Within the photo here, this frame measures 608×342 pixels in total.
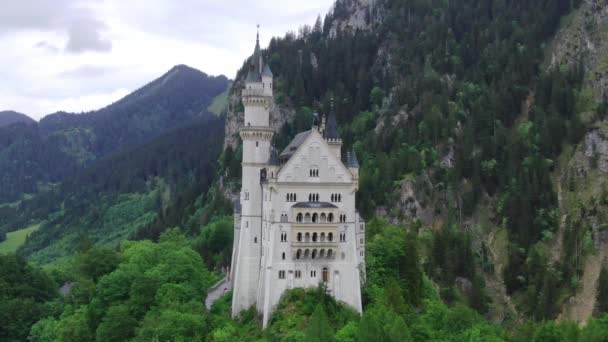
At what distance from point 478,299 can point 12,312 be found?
71.9 m

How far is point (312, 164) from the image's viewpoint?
87.3 metres

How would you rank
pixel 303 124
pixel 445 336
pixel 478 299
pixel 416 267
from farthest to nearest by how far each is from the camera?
pixel 303 124 → pixel 478 299 → pixel 416 267 → pixel 445 336

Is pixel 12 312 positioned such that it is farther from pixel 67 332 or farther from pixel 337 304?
pixel 337 304

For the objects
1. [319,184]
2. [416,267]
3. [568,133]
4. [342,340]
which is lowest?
[342,340]

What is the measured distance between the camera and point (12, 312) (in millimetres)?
99938

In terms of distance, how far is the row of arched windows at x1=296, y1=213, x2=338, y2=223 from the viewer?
86.5 m

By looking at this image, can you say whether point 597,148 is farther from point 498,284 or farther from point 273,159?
point 273,159

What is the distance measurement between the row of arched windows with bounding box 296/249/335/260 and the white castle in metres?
0.11

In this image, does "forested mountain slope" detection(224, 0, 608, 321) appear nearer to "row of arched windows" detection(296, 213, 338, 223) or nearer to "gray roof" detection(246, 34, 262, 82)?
"row of arched windows" detection(296, 213, 338, 223)

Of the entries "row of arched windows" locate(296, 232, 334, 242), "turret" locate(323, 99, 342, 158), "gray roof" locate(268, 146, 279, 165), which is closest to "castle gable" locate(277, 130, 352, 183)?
"gray roof" locate(268, 146, 279, 165)

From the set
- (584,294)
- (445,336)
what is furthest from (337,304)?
(584,294)

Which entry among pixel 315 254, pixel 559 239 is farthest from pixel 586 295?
pixel 315 254

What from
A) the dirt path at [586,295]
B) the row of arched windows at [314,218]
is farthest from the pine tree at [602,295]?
the row of arched windows at [314,218]

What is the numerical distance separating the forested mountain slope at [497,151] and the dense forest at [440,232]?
34cm
